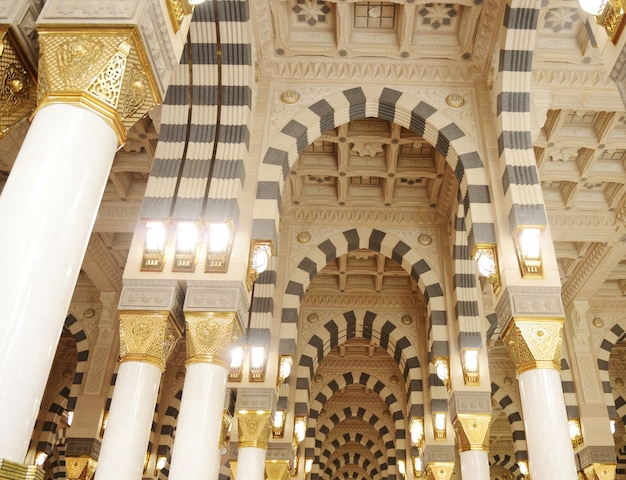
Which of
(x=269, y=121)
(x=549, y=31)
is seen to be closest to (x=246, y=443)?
(x=269, y=121)

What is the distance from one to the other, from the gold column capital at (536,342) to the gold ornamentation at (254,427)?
13.4ft

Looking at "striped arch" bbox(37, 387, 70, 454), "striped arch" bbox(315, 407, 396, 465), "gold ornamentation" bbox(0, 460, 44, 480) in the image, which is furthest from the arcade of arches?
"striped arch" bbox(315, 407, 396, 465)

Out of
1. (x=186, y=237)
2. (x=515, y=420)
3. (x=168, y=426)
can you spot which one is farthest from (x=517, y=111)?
(x=168, y=426)

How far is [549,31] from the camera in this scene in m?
8.40

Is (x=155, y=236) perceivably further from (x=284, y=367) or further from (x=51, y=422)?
(x=51, y=422)

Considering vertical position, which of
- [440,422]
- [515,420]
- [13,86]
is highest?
[515,420]

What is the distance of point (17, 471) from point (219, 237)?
4358mm

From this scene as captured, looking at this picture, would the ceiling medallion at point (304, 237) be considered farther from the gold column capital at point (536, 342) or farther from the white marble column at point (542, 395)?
the gold column capital at point (536, 342)

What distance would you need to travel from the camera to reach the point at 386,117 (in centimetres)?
827

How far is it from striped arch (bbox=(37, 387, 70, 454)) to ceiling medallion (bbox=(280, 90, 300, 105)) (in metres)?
11.3

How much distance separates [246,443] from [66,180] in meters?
6.84

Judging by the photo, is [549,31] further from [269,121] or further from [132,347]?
[132,347]

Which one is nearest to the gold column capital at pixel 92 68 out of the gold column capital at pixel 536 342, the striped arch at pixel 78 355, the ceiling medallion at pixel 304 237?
the gold column capital at pixel 536 342

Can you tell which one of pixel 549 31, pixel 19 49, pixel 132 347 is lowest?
pixel 132 347
